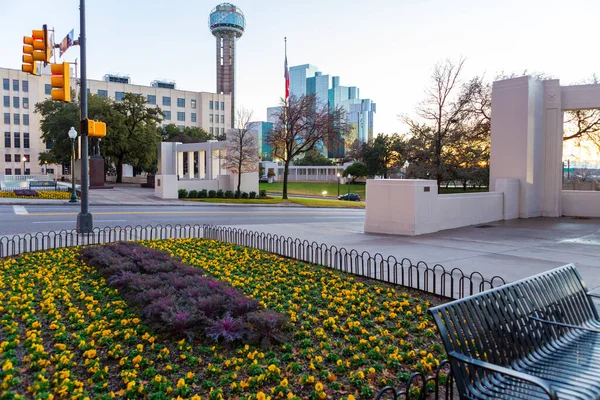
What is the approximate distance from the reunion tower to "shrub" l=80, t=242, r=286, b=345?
14858 centimetres

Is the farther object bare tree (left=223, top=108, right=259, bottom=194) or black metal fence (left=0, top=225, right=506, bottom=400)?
bare tree (left=223, top=108, right=259, bottom=194)

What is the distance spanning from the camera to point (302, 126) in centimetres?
4528

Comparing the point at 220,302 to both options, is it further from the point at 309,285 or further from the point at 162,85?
the point at 162,85

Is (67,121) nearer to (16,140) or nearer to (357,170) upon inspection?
(16,140)

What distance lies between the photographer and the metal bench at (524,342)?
3473 millimetres

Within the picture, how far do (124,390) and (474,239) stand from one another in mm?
10757

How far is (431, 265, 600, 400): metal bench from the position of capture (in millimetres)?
3473

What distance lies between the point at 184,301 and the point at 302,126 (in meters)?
39.8

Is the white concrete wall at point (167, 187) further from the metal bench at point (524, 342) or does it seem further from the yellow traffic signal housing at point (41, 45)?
the metal bench at point (524, 342)

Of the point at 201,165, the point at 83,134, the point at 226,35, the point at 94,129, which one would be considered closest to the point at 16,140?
the point at 201,165

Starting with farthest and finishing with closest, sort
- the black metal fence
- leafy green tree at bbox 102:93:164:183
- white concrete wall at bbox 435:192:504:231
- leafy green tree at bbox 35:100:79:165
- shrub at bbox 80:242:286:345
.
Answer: leafy green tree at bbox 102:93:164:183 < leafy green tree at bbox 35:100:79:165 < white concrete wall at bbox 435:192:504:231 < shrub at bbox 80:242:286:345 < the black metal fence

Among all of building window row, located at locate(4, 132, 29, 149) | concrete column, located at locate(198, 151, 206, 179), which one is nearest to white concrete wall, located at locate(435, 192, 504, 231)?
concrete column, located at locate(198, 151, 206, 179)

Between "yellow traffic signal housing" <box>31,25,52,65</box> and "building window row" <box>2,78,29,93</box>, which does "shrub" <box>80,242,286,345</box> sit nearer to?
"yellow traffic signal housing" <box>31,25,52,65</box>

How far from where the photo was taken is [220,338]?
5.52 m
